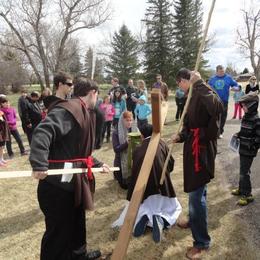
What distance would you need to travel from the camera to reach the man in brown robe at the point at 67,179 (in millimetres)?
2828

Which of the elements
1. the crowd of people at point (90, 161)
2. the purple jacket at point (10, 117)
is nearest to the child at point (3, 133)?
the purple jacket at point (10, 117)

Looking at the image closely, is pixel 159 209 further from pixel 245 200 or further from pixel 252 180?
pixel 252 180

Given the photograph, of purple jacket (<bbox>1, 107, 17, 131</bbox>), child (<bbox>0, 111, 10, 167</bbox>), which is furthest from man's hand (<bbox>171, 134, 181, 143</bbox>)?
purple jacket (<bbox>1, 107, 17, 131</bbox>)

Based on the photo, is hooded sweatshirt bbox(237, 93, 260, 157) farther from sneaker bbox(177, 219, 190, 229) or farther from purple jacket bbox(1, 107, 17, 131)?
purple jacket bbox(1, 107, 17, 131)

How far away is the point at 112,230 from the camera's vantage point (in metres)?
4.30

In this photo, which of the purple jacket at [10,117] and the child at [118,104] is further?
the child at [118,104]

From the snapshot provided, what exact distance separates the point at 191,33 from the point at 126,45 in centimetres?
898

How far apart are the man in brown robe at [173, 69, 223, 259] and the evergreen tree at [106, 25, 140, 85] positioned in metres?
35.3

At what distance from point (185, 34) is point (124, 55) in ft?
28.1

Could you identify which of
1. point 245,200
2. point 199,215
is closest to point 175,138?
point 199,215

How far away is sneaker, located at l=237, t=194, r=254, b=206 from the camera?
4826 millimetres

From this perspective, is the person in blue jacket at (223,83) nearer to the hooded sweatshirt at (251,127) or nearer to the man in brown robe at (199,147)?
the hooded sweatshirt at (251,127)

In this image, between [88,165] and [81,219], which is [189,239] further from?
[88,165]

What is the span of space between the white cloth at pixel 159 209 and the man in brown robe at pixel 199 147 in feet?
2.24
